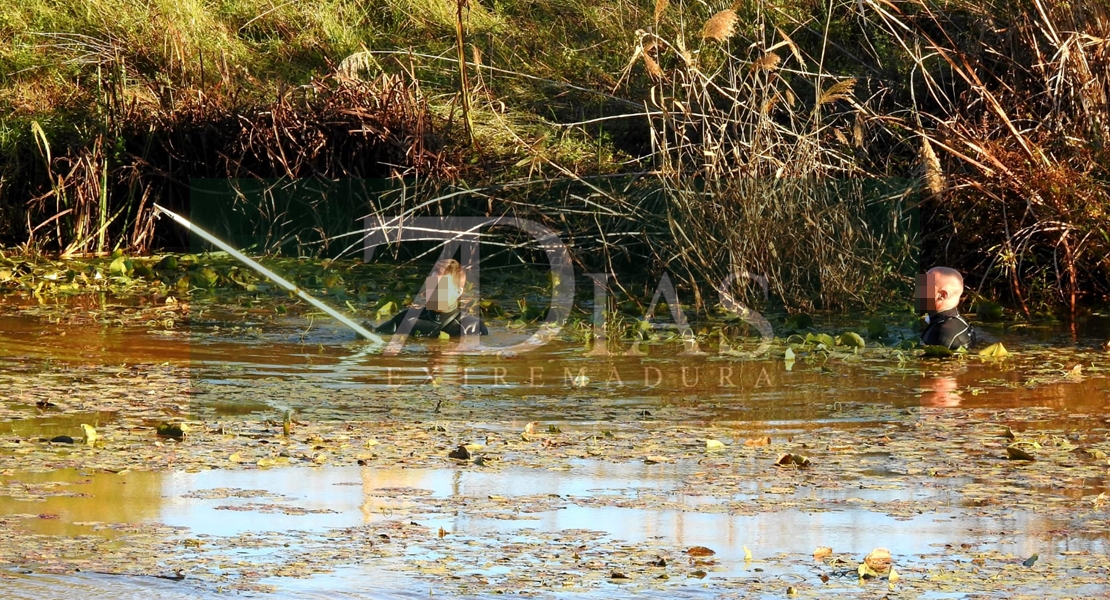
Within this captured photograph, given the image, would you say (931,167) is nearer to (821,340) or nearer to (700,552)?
(821,340)

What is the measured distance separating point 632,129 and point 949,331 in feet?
18.8

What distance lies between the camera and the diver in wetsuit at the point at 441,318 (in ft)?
32.2

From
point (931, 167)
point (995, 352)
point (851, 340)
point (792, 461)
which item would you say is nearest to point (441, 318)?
point (851, 340)

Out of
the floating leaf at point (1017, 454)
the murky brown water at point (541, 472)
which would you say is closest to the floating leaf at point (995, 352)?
the murky brown water at point (541, 472)

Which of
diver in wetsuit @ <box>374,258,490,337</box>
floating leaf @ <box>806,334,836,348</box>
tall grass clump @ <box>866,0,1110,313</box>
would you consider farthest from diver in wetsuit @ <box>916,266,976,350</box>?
diver in wetsuit @ <box>374,258,490,337</box>

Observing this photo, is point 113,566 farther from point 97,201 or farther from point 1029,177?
point 97,201

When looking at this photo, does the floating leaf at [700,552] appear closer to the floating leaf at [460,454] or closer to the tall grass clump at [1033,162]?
the floating leaf at [460,454]

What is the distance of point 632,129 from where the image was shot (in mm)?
14258

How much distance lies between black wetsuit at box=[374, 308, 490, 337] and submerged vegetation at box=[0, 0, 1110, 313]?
3.81 ft

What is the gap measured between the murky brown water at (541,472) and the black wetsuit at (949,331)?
0.92 feet

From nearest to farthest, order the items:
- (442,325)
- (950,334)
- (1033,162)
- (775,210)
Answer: (950,334) → (442,325) → (775,210) → (1033,162)

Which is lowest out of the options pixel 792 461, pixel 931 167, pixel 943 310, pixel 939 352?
pixel 792 461

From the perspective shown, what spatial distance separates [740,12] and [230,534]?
11887mm

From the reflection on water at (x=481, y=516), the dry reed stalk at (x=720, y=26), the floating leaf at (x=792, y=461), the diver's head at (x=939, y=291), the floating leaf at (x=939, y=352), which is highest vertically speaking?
the dry reed stalk at (x=720, y=26)
